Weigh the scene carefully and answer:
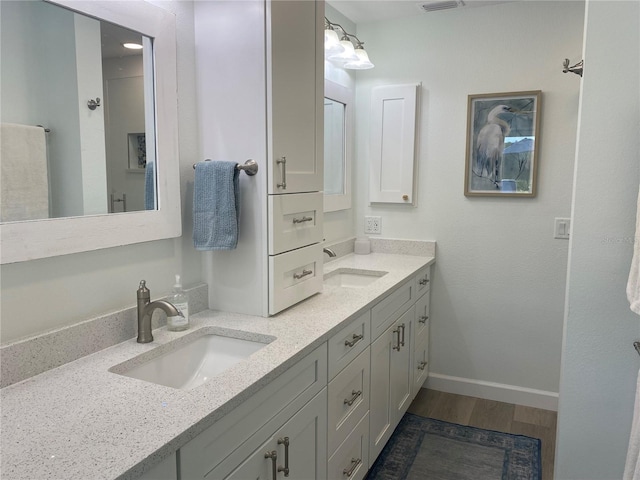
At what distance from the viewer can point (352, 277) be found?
8.94 ft

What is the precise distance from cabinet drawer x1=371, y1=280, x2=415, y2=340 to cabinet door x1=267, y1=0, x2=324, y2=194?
0.59 meters

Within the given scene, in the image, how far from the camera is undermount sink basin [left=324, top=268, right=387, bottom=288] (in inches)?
104

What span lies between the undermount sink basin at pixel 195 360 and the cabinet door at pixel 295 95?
54cm

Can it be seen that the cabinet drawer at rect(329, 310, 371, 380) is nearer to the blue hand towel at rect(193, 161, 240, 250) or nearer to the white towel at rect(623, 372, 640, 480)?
the blue hand towel at rect(193, 161, 240, 250)

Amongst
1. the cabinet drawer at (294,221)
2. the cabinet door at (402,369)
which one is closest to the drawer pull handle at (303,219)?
the cabinet drawer at (294,221)

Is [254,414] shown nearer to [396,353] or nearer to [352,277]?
[396,353]

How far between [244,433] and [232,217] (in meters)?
0.72

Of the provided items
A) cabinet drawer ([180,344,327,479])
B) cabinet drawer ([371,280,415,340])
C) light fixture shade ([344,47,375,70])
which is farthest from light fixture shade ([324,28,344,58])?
cabinet drawer ([180,344,327,479])

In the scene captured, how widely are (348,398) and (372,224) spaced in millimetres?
1529

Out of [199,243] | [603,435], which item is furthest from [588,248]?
[199,243]

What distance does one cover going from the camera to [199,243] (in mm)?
1698

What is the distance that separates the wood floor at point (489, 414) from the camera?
2.68 meters

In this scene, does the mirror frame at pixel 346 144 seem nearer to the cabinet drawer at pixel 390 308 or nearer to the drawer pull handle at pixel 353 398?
the cabinet drawer at pixel 390 308

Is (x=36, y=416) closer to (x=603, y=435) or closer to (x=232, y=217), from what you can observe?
(x=232, y=217)
